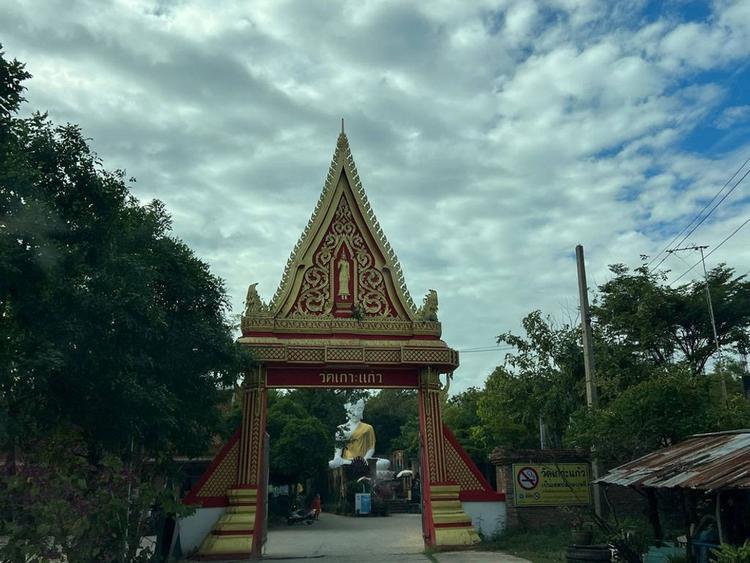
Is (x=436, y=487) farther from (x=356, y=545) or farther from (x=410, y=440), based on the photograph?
(x=410, y=440)

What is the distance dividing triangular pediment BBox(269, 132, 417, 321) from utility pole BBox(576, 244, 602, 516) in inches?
145

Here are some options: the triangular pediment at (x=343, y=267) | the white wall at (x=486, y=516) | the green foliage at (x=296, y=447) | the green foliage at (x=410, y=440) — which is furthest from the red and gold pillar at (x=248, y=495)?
the green foliage at (x=410, y=440)

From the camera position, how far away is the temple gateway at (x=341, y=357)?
45.2 feet

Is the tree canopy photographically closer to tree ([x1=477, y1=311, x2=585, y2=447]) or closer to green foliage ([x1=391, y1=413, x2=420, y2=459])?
tree ([x1=477, y1=311, x2=585, y2=447])

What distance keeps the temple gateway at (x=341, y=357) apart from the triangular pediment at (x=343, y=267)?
23 mm

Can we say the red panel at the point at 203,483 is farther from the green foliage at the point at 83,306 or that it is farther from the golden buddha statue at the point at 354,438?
the golden buddha statue at the point at 354,438

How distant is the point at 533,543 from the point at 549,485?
1505 millimetres

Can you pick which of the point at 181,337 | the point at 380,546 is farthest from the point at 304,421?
the point at 181,337

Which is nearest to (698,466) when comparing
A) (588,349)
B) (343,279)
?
(588,349)

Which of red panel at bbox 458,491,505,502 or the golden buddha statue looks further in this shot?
the golden buddha statue

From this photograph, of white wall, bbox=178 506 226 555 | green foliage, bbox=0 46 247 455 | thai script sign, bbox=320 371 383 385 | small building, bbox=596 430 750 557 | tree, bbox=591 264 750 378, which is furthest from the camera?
tree, bbox=591 264 750 378

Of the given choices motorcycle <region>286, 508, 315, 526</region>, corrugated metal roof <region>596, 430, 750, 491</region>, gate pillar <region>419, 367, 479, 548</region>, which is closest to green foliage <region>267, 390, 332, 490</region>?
motorcycle <region>286, 508, 315, 526</region>

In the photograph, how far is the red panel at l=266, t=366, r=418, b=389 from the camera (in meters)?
14.6

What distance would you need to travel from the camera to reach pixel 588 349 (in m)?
14.2
